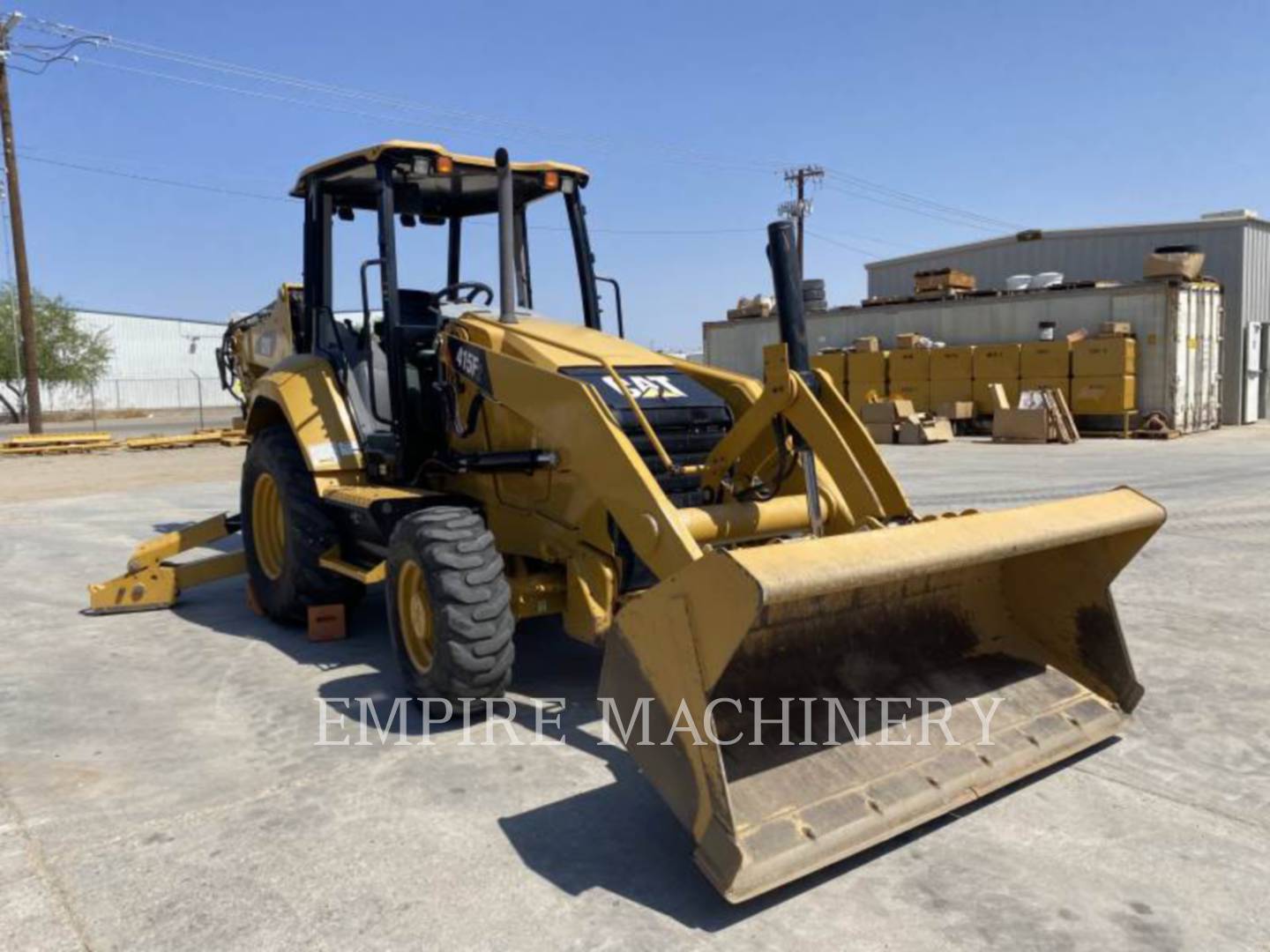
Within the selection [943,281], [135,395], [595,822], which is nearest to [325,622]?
[595,822]

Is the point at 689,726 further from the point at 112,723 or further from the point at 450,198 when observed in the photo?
the point at 450,198

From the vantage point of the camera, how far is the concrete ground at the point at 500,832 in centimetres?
283

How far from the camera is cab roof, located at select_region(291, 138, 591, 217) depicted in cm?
540

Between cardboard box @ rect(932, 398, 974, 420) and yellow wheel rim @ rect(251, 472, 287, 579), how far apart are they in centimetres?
1768

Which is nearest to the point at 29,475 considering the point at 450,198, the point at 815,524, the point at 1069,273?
the point at 450,198

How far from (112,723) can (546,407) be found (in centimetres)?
246

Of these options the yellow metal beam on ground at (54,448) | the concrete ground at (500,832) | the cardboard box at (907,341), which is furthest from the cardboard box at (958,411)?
the yellow metal beam on ground at (54,448)

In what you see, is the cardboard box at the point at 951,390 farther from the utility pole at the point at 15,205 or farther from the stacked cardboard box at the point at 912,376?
the utility pole at the point at 15,205

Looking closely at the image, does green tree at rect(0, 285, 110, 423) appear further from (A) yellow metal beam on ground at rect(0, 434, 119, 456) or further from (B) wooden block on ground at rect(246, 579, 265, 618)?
(B) wooden block on ground at rect(246, 579, 265, 618)

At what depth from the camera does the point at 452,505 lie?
4.91 m

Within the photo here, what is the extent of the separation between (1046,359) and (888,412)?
350 cm

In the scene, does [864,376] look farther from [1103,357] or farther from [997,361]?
[1103,357]

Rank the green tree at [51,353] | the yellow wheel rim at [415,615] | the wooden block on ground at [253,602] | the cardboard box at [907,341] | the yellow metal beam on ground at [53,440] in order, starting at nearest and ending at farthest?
the yellow wheel rim at [415,615]
the wooden block on ground at [253,602]
the yellow metal beam on ground at [53,440]
the cardboard box at [907,341]
the green tree at [51,353]

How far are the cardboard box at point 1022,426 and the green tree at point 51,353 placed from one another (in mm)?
40697
